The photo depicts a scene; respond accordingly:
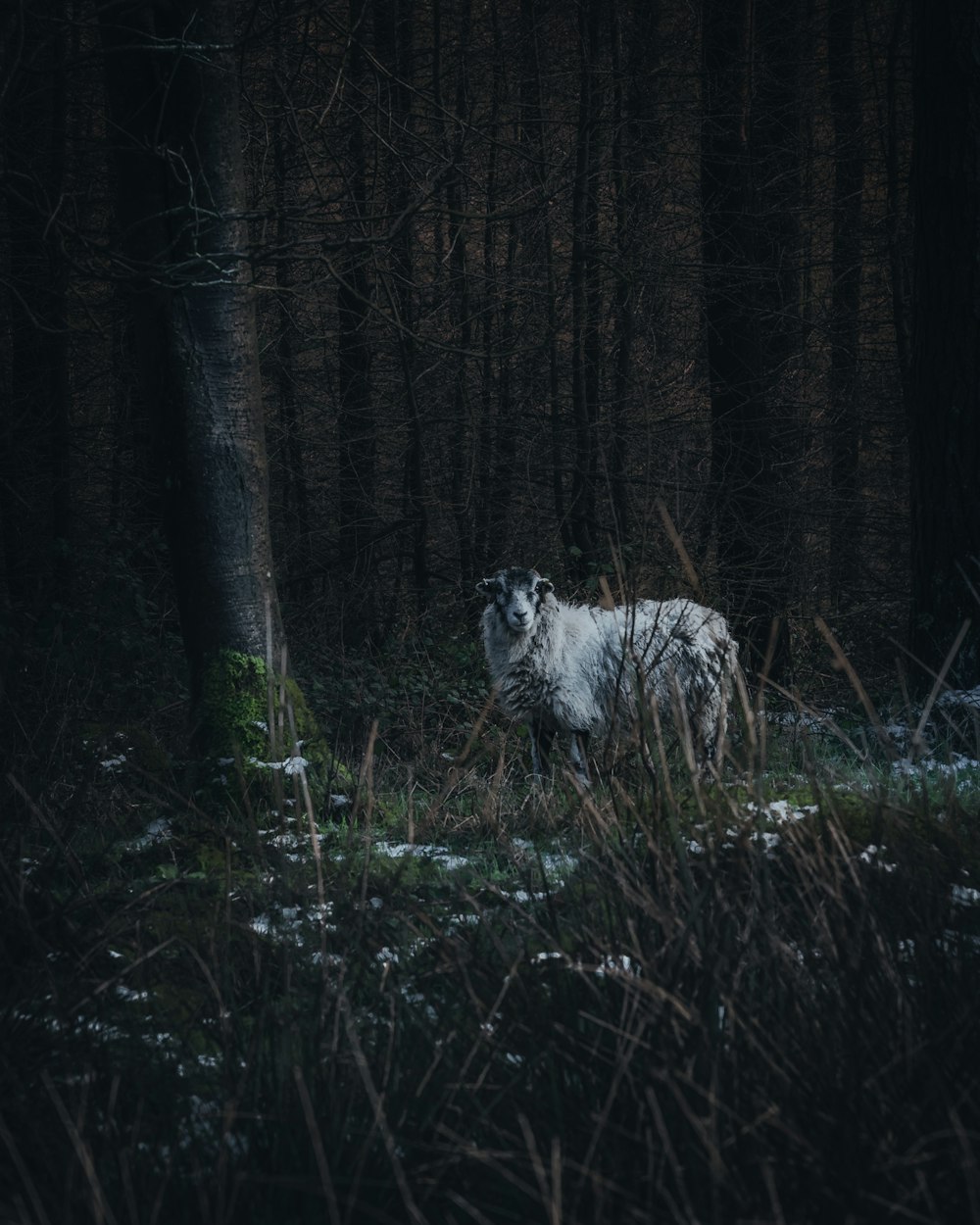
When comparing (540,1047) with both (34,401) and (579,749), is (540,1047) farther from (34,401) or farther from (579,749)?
(34,401)

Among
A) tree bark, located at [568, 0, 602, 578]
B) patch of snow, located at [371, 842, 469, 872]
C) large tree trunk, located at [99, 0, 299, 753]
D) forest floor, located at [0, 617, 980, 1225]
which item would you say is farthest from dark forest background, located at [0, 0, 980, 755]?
forest floor, located at [0, 617, 980, 1225]

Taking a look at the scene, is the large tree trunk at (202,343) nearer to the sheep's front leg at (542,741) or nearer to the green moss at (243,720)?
the green moss at (243,720)

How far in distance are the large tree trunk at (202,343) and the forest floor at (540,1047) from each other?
2359 mm

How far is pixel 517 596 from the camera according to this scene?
26.7ft

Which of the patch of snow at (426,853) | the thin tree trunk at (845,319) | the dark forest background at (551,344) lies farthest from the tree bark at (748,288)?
the patch of snow at (426,853)

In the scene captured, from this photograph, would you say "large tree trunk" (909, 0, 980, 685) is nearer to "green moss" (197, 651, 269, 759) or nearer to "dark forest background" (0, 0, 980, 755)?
"dark forest background" (0, 0, 980, 755)

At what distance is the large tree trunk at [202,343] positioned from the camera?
628cm

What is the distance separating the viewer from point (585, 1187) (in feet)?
7.52

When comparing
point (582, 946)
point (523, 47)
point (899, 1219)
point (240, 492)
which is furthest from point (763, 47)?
point (899, 1219)

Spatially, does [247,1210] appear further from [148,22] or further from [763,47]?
[763,47]

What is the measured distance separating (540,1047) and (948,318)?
22.9ft

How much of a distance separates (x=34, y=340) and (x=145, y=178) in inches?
288

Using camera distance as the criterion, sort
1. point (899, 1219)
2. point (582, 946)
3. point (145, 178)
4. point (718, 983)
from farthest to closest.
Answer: point (145, 178) < point (582, 946) < point (718, 983) < point (899, 1219)

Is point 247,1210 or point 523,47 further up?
point 523,47
